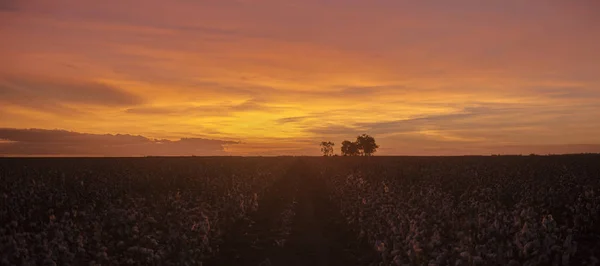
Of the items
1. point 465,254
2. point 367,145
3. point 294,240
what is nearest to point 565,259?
point 465,254

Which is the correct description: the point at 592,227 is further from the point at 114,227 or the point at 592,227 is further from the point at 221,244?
the point at 114,227

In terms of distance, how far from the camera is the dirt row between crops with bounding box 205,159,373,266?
14.8 metres

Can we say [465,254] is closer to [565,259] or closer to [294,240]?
[565,259]

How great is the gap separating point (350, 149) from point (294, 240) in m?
154

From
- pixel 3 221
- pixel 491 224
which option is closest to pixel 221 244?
pixel 3 221

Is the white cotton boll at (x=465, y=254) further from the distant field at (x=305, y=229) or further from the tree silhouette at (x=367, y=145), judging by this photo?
the tree silhouette at (x=367, y=145)

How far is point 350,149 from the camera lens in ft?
559

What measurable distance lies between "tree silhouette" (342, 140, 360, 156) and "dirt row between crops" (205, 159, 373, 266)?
143844 millimetres

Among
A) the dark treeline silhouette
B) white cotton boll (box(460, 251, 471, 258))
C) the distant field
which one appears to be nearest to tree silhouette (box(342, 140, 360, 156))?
the dark treeline silhouette

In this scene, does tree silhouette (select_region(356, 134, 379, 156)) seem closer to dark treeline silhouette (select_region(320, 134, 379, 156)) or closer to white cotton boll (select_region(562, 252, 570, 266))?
dark treeline silhouette (select_region(320, 134, 379, 156))

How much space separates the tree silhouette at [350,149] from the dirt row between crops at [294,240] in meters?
144

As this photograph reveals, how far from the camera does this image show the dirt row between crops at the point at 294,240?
14.8 metres

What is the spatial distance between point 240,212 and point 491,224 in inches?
490

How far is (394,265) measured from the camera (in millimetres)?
13242
